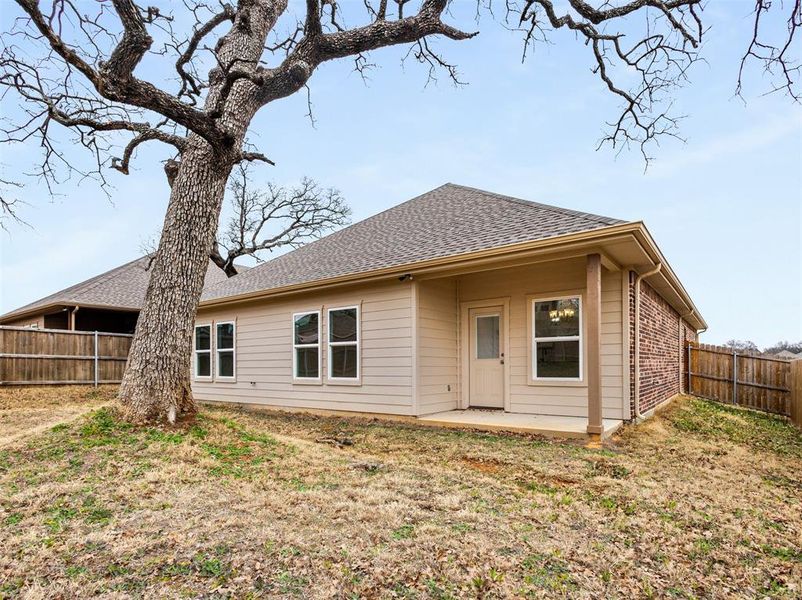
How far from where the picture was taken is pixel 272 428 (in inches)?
298

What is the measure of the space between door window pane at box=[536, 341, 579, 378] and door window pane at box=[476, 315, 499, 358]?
912 mm

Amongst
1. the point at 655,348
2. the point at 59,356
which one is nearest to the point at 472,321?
the point at 655,348

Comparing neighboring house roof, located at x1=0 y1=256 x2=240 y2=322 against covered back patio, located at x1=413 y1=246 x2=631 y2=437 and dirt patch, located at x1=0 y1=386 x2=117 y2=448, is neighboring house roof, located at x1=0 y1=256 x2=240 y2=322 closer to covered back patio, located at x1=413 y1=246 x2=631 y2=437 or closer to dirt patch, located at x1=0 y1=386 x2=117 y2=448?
dirt patch, located at x1=0 y1=386 x2=117 y2=448

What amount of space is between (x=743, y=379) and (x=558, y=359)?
7.66 meters

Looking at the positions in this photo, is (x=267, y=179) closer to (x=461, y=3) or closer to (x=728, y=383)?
(x=461, y=3)

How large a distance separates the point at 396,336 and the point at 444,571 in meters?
5.69

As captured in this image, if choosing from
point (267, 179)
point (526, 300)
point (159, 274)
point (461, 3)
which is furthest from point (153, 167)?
point (267, 179)

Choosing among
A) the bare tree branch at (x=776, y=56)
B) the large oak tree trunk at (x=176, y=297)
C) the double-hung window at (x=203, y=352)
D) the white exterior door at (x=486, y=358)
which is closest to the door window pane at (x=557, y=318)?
the white exterior door at (x=486, y=358)

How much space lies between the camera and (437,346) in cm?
837

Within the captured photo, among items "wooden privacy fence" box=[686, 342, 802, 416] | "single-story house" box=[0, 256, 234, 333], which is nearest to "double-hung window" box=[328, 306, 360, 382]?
"wooden privacy fence" box=[686, 342, 802, 416]

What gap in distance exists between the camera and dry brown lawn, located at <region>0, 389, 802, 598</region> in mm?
2539

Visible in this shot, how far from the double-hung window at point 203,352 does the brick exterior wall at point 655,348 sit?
9650mm

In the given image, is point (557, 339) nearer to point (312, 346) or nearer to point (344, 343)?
point (344, 343)

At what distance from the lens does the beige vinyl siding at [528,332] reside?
23.6 feet
